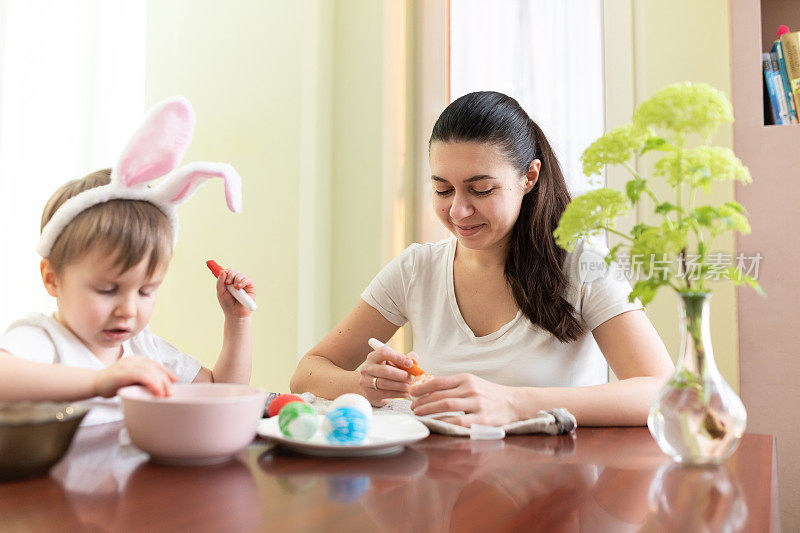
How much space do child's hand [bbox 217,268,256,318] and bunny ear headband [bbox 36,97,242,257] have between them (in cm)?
18

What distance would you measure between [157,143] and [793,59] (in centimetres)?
190

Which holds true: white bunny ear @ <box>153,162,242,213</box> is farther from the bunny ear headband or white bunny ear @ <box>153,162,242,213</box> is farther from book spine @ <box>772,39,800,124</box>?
book spine @ <box>772,39,800,124</box>

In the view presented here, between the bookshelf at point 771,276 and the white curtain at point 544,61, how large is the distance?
491mm

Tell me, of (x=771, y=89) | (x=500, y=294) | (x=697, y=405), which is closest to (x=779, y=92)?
(x=771, y=89)

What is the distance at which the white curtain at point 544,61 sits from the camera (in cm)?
244

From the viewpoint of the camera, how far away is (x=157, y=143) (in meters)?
1.00

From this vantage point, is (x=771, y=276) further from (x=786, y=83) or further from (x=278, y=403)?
(x=278, y=403)

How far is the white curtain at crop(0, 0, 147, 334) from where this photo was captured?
213 cm

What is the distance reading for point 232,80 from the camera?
2.56 m

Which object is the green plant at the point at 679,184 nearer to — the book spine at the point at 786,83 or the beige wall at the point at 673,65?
the beige wall at the point at 673,65

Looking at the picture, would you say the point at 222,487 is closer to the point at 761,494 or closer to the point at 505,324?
the point at 761,494

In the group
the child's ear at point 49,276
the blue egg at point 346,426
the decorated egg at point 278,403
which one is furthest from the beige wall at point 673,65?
the child's ear at point 49,276

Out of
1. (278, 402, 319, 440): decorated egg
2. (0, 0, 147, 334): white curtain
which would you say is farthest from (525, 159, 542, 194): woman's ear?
(0, 0, 147, 334): white curtain

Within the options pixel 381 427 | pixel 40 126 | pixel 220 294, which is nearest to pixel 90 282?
pixel 220 294
